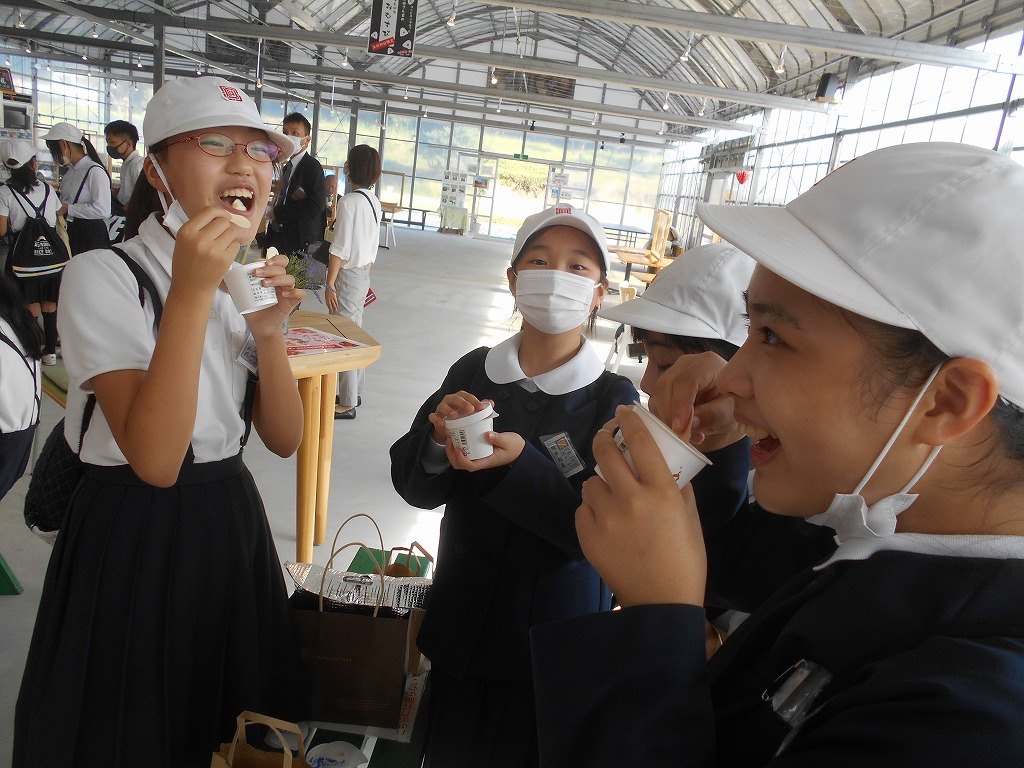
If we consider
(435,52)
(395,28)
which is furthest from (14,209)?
(435,52)

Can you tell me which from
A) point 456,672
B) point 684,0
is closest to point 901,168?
point 456,672

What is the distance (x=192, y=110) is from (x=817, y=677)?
1504mm

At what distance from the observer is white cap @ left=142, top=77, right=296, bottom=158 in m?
1.42

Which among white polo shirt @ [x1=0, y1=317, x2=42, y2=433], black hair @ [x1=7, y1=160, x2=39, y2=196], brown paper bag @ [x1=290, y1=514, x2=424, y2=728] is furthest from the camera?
Answer: black hair @ [x1=7, y1=160, x2=39, y2=196]

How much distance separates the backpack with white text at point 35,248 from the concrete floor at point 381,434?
1481mm

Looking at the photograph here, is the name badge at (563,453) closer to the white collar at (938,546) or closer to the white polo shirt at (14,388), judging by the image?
the white collar at (938,546)

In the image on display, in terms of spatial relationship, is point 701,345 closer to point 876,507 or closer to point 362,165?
point 876,507

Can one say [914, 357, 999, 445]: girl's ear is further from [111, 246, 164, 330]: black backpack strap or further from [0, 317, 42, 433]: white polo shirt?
[0, 317, 42, 433]: white polo shirt

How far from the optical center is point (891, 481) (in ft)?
2.33

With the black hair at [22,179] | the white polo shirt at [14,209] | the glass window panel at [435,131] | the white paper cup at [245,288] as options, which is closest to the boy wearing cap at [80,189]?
the black hair at [22,179]

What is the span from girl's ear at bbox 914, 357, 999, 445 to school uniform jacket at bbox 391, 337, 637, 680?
0.86 metres

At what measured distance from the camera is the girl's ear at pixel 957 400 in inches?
24.2

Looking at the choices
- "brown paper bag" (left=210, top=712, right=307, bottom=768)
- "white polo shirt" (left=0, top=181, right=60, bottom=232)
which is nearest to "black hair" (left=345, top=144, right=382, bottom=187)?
"white polo shirt" (left=0, top=181, right=60, bottom=232)

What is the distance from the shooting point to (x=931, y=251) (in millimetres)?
625
